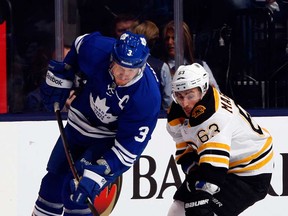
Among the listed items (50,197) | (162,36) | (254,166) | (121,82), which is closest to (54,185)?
(50,197)

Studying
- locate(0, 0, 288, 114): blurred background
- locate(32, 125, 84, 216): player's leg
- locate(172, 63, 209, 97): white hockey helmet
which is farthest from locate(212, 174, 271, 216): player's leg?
locate(0, 0, 288, 114): blurred background

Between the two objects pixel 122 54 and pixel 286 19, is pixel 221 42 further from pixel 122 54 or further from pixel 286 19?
pixel 122 54

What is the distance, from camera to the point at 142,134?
461 centimetres

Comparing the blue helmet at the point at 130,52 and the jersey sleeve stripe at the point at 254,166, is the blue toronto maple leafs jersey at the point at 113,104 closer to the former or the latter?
the blue helmet at the point at 130,52

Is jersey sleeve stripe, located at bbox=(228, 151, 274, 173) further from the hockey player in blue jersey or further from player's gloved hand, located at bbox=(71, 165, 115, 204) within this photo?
player's gloved hand, located at bbox=(71, 165, 115, 204)

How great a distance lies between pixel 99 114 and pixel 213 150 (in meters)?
0.59

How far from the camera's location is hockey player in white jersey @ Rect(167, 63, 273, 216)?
446cm

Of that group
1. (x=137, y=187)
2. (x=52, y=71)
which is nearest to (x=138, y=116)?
(x=52, y=71)

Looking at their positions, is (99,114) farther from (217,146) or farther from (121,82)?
(217,146)

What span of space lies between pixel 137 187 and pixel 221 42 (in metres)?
0.88

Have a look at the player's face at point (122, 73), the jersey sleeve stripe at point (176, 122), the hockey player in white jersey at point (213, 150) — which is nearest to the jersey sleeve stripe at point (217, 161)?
the hockey player in white jersey at point (213, 150)

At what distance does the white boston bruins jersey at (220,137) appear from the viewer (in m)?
4.44

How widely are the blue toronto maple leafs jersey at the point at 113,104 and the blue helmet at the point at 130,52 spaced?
5.6 inches

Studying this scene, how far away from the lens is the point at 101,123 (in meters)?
4.77
